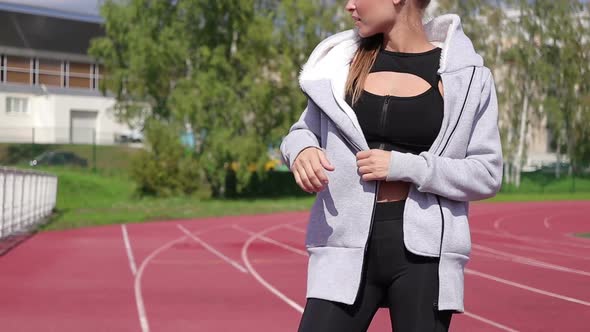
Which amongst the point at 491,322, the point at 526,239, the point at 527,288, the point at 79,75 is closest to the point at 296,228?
the point at 526,239

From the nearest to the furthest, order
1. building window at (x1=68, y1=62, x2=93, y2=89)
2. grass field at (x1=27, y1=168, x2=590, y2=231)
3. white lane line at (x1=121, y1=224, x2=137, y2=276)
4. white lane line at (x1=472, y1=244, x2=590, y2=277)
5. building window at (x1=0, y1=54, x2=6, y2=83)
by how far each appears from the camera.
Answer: white lane line at (x1=472, y1=244, x2=590, y2=277), white lane line at (x1=121, y1=224, x2=137, y2=276), grass field at (x1=27, y1=168, x2=590, y2=231), building window at (x1=0, y1=54, x2=6, y2=83), building window at (x1=68, y1=62, x2=93, y2=89)

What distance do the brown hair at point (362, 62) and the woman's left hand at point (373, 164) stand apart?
19 centimetres

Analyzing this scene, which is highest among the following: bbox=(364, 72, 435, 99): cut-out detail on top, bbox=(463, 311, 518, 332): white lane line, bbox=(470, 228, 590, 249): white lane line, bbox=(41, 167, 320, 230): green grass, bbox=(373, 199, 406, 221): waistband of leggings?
bbox=(364, 72, 435, 99): cut-out detail on top

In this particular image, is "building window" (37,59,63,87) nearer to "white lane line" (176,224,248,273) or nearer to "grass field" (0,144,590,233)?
"grass field" (0,144,590,233)

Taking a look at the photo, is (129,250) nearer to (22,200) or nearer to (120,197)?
(22,200)

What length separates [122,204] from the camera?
94.0ft

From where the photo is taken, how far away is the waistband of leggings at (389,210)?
2.32 m

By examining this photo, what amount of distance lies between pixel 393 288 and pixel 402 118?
0.43 m

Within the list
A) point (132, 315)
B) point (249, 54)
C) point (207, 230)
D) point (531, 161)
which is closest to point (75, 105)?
point (249, 54)

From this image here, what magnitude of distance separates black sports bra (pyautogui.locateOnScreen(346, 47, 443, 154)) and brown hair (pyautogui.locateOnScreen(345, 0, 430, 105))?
21mm

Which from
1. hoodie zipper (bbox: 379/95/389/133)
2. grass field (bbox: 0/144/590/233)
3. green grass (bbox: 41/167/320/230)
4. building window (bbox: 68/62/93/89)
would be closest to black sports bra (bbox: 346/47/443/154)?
hoodie zipper (bbox: 379/95/389/133)

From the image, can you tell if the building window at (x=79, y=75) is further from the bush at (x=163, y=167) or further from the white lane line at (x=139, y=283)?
the white lane line at (x=139, y=283)

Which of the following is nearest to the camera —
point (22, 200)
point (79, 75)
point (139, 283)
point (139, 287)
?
point (139, 287)

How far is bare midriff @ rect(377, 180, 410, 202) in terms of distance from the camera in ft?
7.65
